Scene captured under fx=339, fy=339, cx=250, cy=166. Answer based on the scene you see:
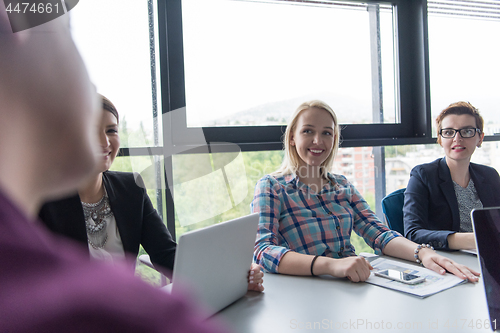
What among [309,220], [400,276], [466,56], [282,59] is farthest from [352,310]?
[466,56]

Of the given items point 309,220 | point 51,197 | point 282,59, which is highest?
point 282,59

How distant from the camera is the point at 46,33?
0.20m

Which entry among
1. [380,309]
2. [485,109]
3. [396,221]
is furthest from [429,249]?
[485,109]

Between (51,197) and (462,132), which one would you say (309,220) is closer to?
(462,132)

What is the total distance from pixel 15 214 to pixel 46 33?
4.2 inches

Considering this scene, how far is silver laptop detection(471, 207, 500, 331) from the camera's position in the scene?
868mm

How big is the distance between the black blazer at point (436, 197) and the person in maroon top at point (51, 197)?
1.87 m

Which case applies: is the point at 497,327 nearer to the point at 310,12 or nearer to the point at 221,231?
the point at 221,231

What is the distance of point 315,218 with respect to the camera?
1720 millimetres

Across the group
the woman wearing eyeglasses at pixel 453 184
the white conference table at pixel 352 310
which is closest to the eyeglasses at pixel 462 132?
the woman wearing eyeglasses at pixel 453 184

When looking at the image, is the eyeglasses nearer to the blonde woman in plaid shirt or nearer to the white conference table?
the blonde woman in plaid shirt

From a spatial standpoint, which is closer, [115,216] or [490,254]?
[490,254]

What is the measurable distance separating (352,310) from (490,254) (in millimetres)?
398

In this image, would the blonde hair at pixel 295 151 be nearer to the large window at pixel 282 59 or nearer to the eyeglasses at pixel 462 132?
the large window at pixel 282 59
